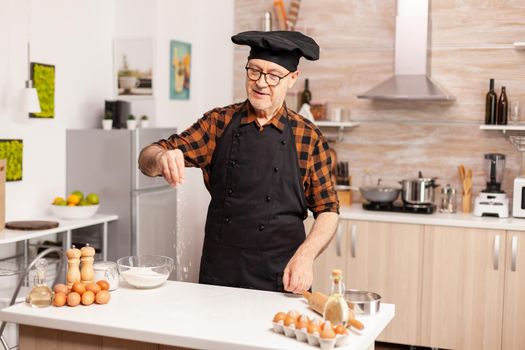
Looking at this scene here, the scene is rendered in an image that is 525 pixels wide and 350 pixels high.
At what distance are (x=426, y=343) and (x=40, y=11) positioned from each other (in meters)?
3.27

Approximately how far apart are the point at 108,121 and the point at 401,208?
2046 mm

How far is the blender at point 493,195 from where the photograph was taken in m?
4.76

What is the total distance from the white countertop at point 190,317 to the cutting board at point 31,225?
1.78 meters

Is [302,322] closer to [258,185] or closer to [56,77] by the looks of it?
[258,185]

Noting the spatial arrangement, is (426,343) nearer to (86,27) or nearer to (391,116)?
(391,116)

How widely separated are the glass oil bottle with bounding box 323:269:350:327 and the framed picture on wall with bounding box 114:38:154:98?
340 centimetres

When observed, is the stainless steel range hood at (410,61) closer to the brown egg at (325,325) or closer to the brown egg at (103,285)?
the brown egg at (103,285)

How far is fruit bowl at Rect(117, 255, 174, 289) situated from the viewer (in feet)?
8.79

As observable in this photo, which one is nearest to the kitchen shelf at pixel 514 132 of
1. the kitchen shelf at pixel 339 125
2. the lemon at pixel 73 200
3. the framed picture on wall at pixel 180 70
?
the kitchen shelf at pixel 339 125

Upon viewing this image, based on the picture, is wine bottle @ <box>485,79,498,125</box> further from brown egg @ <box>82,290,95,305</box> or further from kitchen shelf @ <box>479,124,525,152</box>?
brown egg @ <box>82,290,95,305</box>

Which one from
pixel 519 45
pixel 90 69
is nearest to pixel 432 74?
pixel 519 45

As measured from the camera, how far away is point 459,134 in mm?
5191

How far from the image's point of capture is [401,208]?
16.3 ft

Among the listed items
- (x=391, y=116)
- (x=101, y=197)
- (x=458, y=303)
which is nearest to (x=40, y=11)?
(x=101, y=197)
